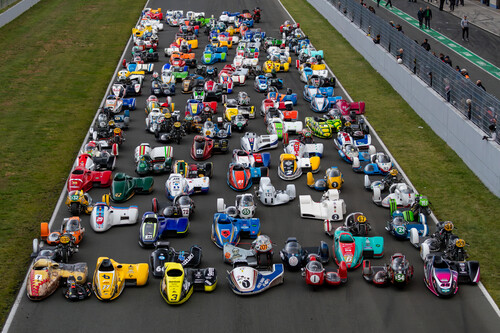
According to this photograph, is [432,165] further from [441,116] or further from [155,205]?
[155,205]

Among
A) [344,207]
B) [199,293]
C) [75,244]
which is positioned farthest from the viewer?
[344,207]

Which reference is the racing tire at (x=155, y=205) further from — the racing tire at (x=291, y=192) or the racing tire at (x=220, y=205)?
the racing tire at (x=291, y=192)

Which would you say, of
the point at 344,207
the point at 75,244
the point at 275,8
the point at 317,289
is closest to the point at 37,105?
the point at 75,244

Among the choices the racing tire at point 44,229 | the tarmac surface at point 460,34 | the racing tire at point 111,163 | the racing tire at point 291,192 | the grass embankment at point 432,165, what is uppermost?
the racing tire at point 44,229

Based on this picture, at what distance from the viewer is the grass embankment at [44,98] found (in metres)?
38.2

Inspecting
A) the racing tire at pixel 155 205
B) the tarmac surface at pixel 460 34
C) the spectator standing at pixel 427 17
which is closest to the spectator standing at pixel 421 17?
the spectator standing at pixel 427 17

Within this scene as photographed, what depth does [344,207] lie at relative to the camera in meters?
37.5

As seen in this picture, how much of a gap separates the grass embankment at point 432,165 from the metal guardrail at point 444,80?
8.56 feet

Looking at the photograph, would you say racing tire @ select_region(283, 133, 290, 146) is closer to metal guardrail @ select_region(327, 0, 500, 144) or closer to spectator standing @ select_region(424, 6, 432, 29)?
metal guardrail @ select_region(327, 0, 500, 144)

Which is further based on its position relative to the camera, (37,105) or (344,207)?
(37,105)

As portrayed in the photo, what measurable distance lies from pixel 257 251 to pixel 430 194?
12.3 metres

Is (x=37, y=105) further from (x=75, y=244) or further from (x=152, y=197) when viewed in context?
(x=75, y=244)

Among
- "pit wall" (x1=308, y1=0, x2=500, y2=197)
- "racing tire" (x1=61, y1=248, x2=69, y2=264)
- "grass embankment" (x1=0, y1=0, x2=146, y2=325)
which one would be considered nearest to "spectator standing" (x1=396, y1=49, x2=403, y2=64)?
"pit wall" (x1=308, y1=0, x2=500, y2=197)

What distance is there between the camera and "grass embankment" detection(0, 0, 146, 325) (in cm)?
3825
